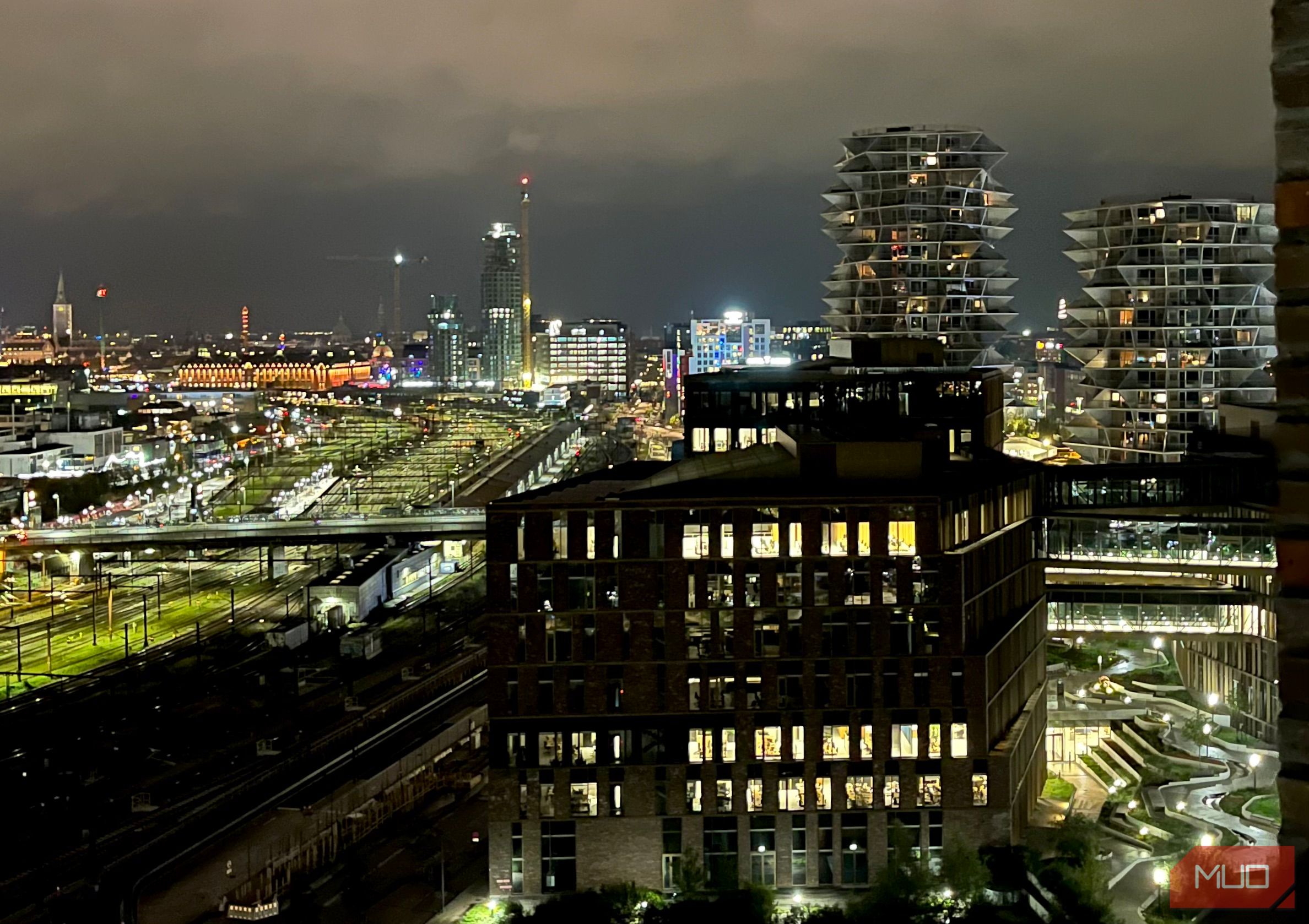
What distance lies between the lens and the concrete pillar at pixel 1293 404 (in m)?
3.09

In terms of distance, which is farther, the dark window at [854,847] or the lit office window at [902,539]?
the dark window at [854,847]

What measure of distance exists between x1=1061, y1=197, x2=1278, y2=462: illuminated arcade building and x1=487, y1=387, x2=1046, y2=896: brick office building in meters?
32.2

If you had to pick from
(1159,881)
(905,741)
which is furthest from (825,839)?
(1159,881)

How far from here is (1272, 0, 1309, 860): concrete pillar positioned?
309 cm

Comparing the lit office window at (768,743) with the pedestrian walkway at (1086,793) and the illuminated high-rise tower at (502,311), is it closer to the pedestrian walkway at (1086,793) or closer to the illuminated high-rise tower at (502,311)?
the pedestrian walkway at (1086,793)

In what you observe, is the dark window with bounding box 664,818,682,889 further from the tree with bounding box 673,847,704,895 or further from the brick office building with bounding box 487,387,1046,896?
the tree with bounding box 673,847,704,895

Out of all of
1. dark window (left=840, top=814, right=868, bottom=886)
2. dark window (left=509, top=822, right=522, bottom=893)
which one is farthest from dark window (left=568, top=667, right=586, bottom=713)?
dark window (left=840, top=814, right=868, bottom=886)

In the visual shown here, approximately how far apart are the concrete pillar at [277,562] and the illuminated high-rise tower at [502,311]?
11790 cm

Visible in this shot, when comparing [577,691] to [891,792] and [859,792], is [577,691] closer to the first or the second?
[859,792]

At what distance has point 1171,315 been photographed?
51.0 meters

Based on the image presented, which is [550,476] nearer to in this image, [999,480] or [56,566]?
[56,566]

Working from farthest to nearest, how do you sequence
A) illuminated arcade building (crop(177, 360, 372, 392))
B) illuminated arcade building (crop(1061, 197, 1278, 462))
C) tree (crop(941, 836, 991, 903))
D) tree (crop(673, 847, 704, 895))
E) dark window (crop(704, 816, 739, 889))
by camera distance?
illuminated arcade building (crop(177, 360, 372, 392)), illuminated arcade building (crop(1061, 197, 1278, 462)), dark window (crop(704, 816, 739, 889)), tree (crop(673, 847, 704, 895)), tree (crop(941, 836, 991, 903))

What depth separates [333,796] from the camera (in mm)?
26781

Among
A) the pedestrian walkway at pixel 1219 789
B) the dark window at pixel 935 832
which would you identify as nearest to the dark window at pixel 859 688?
the dark window at pixel 935 832
